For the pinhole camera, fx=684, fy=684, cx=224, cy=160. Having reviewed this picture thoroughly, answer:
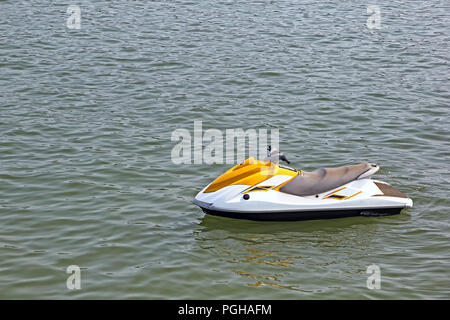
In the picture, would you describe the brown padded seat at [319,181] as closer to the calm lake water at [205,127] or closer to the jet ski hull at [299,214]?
the jet ski hull at [299,214]

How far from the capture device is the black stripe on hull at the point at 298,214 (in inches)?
400

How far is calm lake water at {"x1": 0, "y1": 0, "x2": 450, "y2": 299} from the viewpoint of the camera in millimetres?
9180

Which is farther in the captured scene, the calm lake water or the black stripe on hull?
the black stripe on hull

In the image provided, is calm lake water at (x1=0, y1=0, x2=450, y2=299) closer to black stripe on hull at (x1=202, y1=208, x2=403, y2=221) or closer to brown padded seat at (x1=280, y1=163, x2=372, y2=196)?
black stripe on hull at (x1=202, y1=208, x2=403, y2=221)

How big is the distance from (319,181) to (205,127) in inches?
184

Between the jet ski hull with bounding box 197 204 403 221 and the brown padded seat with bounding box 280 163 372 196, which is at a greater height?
the brown padded seat with bounding box 280 163 372 196

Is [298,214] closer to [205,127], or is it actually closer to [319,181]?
[319,181]

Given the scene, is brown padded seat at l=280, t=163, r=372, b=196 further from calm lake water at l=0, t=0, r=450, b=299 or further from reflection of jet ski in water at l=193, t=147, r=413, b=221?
calm lake water at l=0, t=0, r=450, b=299

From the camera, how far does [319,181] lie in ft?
33.6

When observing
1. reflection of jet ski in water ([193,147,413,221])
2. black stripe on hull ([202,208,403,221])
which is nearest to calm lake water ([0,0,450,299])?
black stripe on hull ([202,208,403,221])

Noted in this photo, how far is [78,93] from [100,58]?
8.29 feet

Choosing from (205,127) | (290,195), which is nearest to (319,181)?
(290,195)

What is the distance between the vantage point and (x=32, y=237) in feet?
32.9

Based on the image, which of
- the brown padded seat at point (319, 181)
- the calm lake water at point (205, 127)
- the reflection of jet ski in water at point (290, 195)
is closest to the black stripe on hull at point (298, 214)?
the reflection of jet ski in water at point (290, 195)
